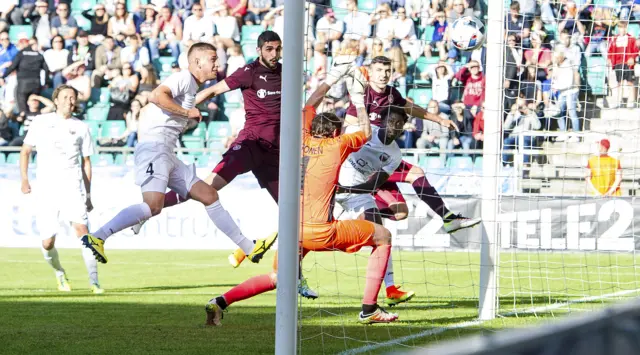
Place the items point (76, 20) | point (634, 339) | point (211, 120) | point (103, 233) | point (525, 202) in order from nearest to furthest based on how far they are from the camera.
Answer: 1. point (634, 339)
2. point (103, 233)
3. point (525, 202)
4. point (211, 120)
5. point (76, 20)

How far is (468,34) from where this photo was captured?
758 centimetres

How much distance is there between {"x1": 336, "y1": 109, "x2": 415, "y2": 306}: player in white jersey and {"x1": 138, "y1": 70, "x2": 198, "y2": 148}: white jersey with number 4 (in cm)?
163

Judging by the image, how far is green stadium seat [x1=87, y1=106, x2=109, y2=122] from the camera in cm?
1812

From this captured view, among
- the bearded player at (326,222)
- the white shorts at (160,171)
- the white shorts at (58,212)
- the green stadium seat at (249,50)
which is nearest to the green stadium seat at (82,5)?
the green stadium seat at (249,50)

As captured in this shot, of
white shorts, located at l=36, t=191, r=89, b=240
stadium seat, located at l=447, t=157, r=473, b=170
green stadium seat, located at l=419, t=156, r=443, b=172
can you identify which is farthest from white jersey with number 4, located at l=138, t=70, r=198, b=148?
green stadium seat, located at l=419, t=156, r=443, b=172

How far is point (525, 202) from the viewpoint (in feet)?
40.1

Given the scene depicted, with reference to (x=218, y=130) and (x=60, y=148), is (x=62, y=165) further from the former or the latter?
(x=218, y=130)

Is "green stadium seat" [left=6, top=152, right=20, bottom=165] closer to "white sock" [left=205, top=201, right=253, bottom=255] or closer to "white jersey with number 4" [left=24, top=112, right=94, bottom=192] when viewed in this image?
"white jersey with number 4" [left=24, top=112, right=94, bottom=192]

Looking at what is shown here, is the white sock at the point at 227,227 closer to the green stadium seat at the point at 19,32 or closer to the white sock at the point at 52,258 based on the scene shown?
the white sock at the point at 52,258

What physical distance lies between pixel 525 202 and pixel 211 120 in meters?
7.29

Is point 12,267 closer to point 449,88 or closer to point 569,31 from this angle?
point 449,88

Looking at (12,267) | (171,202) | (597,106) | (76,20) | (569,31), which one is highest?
(76,20)

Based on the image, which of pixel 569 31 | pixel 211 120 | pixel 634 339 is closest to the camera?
pixel 634 339

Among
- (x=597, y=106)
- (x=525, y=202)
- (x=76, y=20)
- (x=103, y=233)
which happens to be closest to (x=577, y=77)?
(x=597, y=106)
